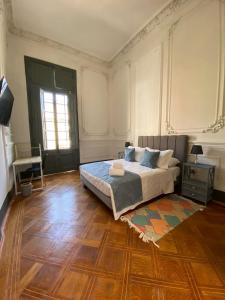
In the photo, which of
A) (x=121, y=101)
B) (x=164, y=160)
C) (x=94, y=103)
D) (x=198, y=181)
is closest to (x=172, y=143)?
(x=164, y=160)

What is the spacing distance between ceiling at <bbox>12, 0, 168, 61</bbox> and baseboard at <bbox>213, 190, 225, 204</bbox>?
13.3 feet

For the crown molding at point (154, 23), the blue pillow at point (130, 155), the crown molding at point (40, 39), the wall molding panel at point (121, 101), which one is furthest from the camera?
the wall molding panel at point (121, 101)

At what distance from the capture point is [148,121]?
396 cm

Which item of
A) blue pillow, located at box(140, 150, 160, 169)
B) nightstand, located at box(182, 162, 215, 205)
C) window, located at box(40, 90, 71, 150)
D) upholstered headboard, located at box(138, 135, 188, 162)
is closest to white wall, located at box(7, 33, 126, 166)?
window, located at box(40, 90, 71, 150)

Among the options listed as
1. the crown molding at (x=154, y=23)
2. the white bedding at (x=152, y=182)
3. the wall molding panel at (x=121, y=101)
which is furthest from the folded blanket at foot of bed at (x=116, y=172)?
the crown molding at (x=154, y=23)

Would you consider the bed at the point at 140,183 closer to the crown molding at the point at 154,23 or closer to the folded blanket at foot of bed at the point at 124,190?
the folded blanket at foot of bed at the point at 124,190

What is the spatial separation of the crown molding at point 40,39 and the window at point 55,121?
1.40 metres

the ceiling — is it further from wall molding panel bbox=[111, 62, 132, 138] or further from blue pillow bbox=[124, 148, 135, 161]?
blue pillow bbox=[124, 148, 135, 161]

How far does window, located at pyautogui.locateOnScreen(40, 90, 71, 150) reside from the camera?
4.30m

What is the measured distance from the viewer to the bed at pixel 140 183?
2.14 meters

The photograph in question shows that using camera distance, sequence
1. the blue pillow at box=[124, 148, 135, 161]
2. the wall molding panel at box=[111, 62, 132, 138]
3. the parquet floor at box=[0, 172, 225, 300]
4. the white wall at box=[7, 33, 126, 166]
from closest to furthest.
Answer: the parquet floor at box=[0, 172, 225, 300]
the blue pillow at box=[124, 148, 135, 161]
the white wall at box=[7, 33, 126, 166]
the wall molding panel at box=[111, 62, 132, 138]

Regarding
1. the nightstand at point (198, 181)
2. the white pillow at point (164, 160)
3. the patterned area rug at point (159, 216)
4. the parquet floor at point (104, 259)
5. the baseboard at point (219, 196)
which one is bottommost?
the parquet floor at point (104, 259)

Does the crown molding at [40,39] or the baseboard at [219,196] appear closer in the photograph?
the baseboard at [219,196]

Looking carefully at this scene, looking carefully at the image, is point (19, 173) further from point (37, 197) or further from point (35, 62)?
point (35, 62)
